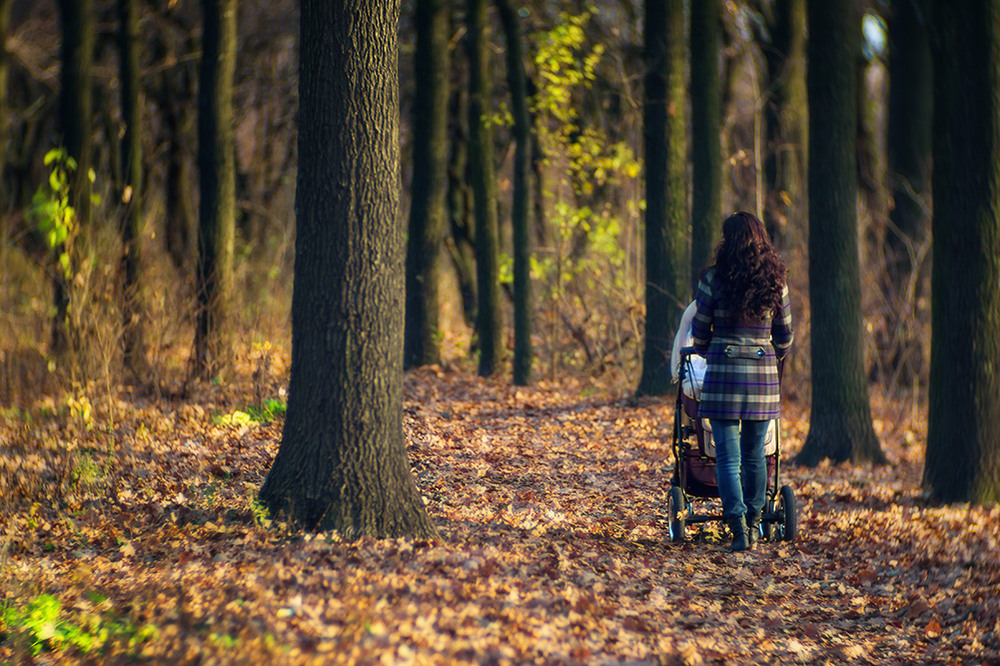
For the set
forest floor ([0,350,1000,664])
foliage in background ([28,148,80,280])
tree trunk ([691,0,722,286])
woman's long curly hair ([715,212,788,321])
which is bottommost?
forest floor ([0,350,1000,664])

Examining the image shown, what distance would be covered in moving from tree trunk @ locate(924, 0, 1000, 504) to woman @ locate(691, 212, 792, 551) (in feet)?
8.51

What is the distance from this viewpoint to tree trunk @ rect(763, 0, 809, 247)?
559 inches

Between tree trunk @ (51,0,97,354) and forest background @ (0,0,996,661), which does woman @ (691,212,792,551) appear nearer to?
forest background @ (0,0,996,661)

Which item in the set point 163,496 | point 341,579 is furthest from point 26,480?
point 341,579

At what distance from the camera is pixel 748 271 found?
537cm

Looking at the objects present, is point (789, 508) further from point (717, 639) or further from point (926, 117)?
point (926, 117)

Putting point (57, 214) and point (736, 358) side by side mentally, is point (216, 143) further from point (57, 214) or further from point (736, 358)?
point (736, 358)

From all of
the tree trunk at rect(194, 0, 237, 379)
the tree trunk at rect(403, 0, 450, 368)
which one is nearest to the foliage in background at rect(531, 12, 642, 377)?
the tree trunk at rect(403, 0, 450, 368)

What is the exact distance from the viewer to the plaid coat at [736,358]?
549 centimetres

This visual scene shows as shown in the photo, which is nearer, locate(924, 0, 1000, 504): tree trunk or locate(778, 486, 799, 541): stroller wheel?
locate(778, 486, 799, 541): stroller wheel

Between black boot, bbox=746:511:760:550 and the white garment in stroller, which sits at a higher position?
the white garment in stroller

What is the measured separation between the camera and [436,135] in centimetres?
1374

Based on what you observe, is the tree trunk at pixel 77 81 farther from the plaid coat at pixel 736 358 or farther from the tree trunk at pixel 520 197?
the plaid coat at pixel 736 358

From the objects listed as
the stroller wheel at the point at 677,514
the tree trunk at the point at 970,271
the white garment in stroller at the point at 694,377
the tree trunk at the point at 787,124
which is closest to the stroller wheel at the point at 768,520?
the white garment in stroller at the point at 694,377
